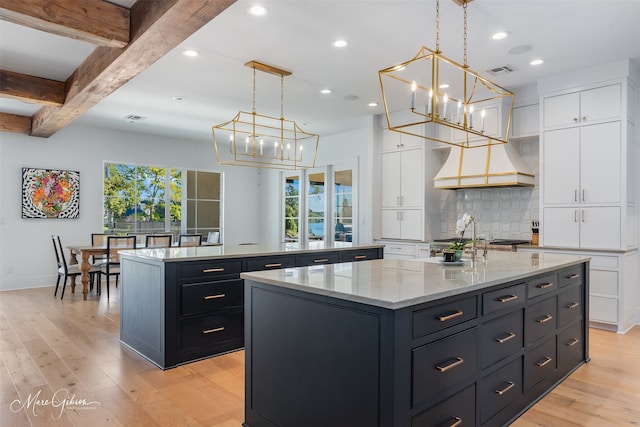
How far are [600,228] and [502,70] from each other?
1978 mm

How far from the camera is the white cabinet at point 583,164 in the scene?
4.33m

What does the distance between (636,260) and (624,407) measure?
8.89 feet

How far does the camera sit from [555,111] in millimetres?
4707

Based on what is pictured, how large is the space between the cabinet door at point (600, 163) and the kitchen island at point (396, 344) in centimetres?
226

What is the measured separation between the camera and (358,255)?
4680 millimetres

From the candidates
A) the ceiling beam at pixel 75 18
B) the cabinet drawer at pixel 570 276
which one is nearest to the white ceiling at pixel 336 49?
the ceiling beam at pixel 75 18

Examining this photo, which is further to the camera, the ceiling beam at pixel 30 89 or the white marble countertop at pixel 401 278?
the ceiling beam at pixel 30 89

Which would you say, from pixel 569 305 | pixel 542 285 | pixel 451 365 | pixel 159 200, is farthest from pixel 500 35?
pixel 159 200

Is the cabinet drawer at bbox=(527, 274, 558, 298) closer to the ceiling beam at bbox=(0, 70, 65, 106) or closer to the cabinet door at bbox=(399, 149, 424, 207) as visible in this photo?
the cabinet door at bbox=(399, 149, 424, 207)

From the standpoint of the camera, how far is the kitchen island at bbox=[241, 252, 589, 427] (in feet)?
5.48

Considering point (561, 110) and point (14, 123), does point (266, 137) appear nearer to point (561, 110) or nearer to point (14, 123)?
point (14, 123)

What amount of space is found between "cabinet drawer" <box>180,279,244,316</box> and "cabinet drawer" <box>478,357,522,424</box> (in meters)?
2.11

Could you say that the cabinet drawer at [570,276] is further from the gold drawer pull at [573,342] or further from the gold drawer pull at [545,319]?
the gold drawer pull at [573,342]

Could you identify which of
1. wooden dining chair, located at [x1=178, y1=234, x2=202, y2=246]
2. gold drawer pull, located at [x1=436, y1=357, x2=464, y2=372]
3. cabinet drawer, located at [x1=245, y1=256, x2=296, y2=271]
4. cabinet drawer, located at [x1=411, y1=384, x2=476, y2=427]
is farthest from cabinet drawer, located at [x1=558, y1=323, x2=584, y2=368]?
wooden dining chair, located at [x1=178, y1=234, x2=202, y2=246]
